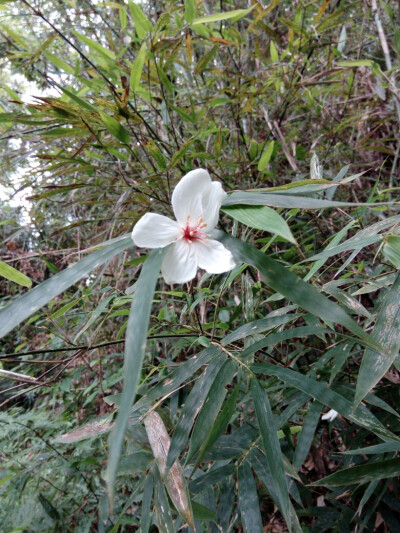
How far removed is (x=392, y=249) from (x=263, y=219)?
7.0 inches

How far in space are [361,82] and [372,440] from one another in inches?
49.7

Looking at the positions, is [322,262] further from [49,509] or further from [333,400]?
[49,509]

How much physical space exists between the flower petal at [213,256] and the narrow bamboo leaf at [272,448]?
7.3 inches

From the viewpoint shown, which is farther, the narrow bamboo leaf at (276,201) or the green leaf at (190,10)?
the green leaf at (190,10)

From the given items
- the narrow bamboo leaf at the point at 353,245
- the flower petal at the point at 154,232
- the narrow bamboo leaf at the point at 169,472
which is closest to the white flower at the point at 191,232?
the flower petal at the point at 154,232

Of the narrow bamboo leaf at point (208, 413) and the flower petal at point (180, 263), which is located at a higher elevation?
the flower petal at point (180, 263)

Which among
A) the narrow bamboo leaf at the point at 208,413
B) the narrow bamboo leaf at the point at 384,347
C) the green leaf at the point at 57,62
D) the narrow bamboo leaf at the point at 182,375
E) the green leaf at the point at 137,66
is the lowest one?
the narrow bamboo leaf at the point at 182,375

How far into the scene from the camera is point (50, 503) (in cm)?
112

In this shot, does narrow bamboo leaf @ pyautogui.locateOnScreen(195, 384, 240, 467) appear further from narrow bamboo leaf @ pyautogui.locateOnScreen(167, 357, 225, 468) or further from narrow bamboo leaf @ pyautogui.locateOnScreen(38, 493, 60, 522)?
narrow bamboo leaf @ pyautogui.locateOnScreen(38, 493, 60, 522)

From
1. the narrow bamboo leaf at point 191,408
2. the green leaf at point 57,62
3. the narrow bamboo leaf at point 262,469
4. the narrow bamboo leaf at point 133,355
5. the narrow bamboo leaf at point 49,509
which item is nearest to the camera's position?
the narrow bamboo leaf at point 133,355

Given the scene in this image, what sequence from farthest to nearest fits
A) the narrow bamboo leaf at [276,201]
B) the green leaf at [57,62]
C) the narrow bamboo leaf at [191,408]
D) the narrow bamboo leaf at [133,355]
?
the green leaf at [57,62], the narrow bamboo leaf at [191,408], the narrow bamboo leaf at [276,201], the narrow bamboo leaf at [133,355]

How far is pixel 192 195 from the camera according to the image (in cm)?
46

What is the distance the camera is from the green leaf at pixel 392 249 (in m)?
0.44

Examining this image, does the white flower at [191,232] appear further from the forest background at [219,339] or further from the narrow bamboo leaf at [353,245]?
the narrow bamboo leaf at [353,245]
